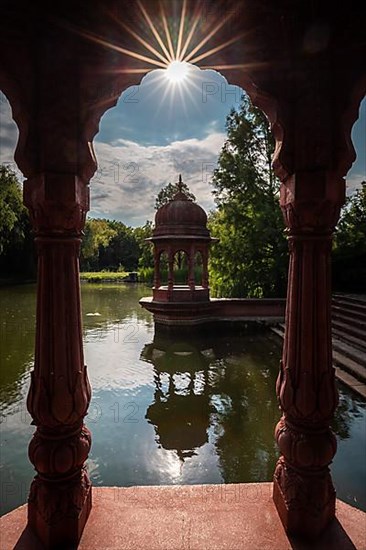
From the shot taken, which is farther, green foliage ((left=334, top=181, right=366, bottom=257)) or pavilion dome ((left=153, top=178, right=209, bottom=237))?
green foliage ((left=334, top=181, right=366, bottom=257))

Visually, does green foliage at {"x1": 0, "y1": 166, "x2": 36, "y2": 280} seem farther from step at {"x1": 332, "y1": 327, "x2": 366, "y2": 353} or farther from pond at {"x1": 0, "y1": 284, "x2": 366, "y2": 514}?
step at {"x1": 332, "y1": 327, "x2": 366, "y2": 353}

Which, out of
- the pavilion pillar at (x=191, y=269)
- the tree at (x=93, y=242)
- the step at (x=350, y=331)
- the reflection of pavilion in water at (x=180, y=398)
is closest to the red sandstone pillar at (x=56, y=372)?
the reflection of pavilion in water at (x=180, y=398)

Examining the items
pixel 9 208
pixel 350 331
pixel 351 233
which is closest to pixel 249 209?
pixel 351 233

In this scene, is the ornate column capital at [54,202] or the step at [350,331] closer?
the ornate column capital at [54,202]

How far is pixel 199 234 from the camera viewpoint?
13.1m

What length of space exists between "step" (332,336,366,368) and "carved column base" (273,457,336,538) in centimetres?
618

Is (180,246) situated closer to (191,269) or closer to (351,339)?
(191,269)

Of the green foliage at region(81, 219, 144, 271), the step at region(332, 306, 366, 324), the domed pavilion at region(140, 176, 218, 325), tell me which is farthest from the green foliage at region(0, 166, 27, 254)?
the green foliage at region(81, 219, 144, 271)

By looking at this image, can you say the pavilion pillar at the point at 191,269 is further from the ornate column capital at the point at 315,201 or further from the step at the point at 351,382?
the ornate column capital at the point at 315,201

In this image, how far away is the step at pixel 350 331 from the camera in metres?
9.26

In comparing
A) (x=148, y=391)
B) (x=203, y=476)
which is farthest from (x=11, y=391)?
(x=203, y=476)

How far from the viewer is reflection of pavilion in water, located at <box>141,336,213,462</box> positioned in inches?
197

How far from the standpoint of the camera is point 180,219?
1304cm

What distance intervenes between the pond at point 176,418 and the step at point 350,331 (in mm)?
1986
